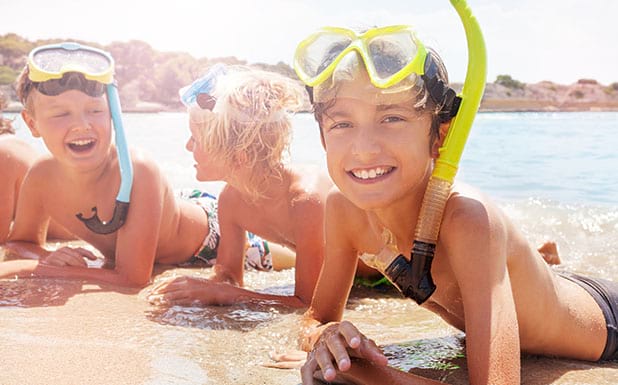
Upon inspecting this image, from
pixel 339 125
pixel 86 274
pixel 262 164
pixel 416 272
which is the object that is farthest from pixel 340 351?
pixel 86 274

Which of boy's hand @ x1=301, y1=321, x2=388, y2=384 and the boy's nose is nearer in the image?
boy's hand @ x1=301, y1=321, x2=388, y2=384

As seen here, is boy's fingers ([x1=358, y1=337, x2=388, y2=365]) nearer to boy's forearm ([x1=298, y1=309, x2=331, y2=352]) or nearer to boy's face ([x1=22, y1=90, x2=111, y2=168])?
boy's forearm ([x1=298, y1=309, x2=331, y2=352])

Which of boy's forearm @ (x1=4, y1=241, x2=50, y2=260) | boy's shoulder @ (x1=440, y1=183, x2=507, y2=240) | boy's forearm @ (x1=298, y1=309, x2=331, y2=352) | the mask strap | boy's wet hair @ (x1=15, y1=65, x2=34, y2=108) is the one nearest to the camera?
boy's shoulder @ (x1=440, y1=183, x2=507, y2=240)

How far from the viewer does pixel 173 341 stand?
3.03 meters

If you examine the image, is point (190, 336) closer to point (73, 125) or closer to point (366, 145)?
point (366, 145)

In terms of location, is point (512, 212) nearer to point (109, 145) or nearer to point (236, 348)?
point (109, 145)

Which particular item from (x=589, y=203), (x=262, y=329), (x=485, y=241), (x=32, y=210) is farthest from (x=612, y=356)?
(x=589, y=203)

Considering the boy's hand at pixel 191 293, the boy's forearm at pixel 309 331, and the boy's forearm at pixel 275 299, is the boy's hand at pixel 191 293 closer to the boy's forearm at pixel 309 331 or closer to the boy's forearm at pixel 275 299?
the boy's forearm at pixel 275 299

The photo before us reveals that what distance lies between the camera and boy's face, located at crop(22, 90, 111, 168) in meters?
4.30

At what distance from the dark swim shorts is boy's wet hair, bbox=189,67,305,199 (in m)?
1.81

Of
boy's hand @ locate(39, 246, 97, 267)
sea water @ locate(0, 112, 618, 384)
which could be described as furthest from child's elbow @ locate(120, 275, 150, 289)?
boy's hand @ locate(39, 246, 97, 267)

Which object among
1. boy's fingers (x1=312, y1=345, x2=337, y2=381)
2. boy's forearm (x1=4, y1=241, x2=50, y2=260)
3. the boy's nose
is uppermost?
the boy's nose

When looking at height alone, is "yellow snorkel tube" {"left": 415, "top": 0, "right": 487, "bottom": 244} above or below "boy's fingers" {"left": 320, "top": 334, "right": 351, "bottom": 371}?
above

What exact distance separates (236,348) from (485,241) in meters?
1.26
